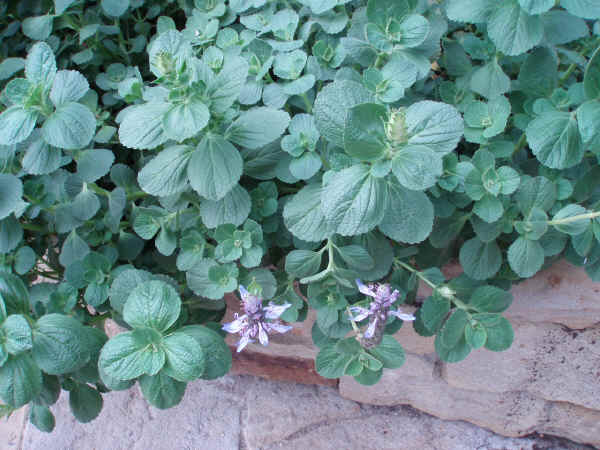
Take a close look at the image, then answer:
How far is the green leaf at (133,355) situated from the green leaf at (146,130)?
35cm

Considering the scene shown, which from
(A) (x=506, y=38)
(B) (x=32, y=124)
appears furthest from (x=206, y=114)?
(A) (x=506, y=38)

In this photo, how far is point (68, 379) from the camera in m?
1.31

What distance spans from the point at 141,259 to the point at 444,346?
792mm

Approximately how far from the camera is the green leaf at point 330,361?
1.21 metres

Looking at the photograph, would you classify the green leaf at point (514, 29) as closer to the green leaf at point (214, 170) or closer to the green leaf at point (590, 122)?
the green leaf at point (590, 122)

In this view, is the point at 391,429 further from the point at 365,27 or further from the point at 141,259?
the point at 365,27

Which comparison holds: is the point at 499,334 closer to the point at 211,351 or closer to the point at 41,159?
the point at 211,351

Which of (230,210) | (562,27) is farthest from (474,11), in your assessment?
(230,210)

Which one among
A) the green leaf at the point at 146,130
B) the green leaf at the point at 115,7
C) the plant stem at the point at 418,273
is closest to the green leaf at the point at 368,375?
the plant stem at the point at 418,273

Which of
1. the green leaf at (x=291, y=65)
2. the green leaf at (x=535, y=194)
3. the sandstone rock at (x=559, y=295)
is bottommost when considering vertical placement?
the sandstone rock at (x=559, y=295)

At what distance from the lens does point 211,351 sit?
1109mm

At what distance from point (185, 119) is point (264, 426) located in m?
1.24

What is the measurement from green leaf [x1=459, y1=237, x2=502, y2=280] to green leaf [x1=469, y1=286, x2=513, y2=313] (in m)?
0.04

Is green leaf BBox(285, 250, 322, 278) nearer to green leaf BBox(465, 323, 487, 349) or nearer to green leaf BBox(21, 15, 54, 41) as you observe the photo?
green leaf BBox(465, 323, 487, 349)
